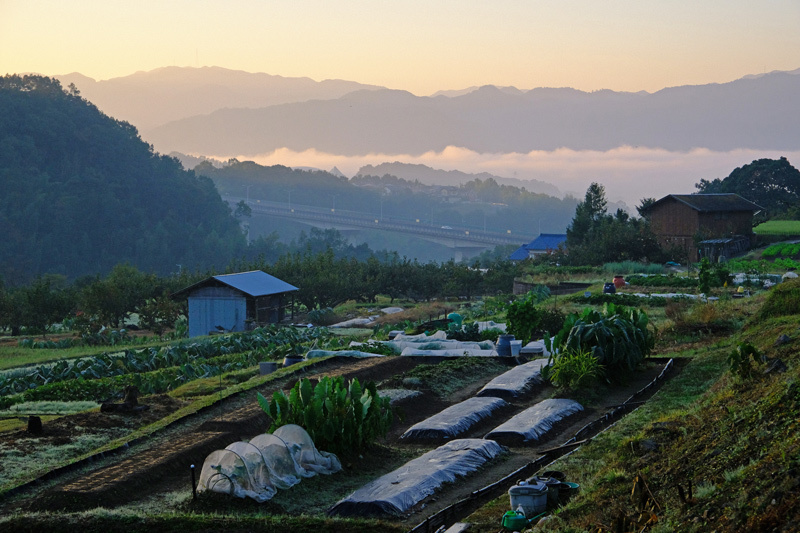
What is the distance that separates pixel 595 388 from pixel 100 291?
3041cm

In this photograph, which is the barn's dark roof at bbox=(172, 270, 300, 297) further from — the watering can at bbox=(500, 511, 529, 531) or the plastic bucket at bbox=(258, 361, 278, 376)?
the watering can at bbox=(500, 511, 529, 531)

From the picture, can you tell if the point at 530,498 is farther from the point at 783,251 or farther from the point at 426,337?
the point at 783,251

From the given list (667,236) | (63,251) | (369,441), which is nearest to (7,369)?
(369,441)

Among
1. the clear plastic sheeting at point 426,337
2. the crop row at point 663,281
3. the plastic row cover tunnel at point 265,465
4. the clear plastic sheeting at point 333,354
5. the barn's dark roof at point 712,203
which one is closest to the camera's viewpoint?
the plastic row cover tunnel at point 265,465

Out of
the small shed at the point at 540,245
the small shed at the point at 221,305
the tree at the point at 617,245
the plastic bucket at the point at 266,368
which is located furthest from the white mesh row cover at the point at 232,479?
the small shed at the point at 540,245

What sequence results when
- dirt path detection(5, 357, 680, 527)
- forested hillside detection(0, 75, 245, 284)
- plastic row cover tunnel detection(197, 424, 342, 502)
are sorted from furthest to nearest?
forested hillside detection(0, 75, 245, 284) → dirt path detection(5, 357, 680, 527) → plastic row cover tunnel detection(197, 424, 342, 502)

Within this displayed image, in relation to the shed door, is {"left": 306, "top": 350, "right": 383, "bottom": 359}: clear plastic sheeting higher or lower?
higher

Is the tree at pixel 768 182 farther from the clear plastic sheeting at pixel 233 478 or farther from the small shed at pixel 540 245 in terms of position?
the clear plastic sheeting at pixel 233 478

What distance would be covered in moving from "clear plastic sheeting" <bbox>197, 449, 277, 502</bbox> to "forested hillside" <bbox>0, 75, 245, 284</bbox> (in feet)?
257

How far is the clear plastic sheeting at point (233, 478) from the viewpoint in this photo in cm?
1105

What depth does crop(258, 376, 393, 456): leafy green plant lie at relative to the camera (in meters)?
12.9

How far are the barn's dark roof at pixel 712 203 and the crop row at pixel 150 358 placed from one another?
2984 centimetres

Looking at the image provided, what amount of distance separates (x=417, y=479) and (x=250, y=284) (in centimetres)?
3038

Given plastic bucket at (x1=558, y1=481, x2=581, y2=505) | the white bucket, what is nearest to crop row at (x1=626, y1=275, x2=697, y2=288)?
the white bucket
